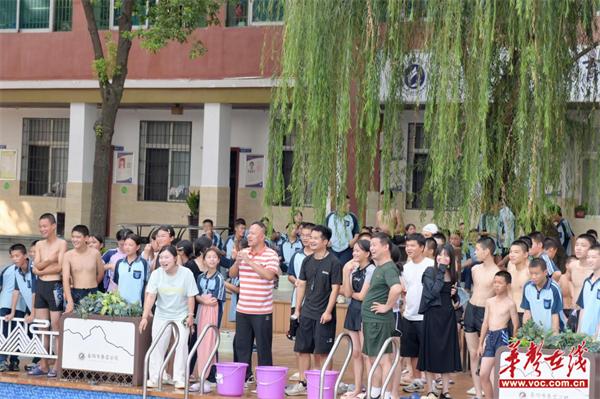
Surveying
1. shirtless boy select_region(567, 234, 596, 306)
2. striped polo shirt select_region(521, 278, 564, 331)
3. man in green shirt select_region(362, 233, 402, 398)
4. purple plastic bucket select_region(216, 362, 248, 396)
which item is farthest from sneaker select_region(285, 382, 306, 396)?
shirtless boy select_region(567, 234, 596, 306)

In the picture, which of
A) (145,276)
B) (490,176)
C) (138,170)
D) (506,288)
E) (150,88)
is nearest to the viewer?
(506,288)

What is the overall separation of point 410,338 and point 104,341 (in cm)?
339

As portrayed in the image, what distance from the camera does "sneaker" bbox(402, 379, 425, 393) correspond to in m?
13.3

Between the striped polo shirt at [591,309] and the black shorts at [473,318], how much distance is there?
111 cm

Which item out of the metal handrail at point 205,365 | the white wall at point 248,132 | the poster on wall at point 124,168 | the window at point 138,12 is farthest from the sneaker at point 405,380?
the poster on wall at point 124,168

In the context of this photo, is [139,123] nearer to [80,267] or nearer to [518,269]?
[80,267]

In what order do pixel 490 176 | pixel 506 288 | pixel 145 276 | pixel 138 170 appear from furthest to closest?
pixel 138 170, pixel 145 276, pixel 490 176, pixel 506 288

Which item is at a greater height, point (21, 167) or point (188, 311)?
point (21, 167)

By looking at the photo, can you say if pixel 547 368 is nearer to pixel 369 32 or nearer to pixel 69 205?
pixel 369 32

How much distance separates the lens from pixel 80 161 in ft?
88.0

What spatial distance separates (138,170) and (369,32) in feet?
52.9

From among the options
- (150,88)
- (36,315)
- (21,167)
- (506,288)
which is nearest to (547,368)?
(506,288)

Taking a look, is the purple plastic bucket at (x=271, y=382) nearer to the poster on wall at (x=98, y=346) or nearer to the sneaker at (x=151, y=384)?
the sneaker at (x=151, y=384)

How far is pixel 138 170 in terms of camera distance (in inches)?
1121
